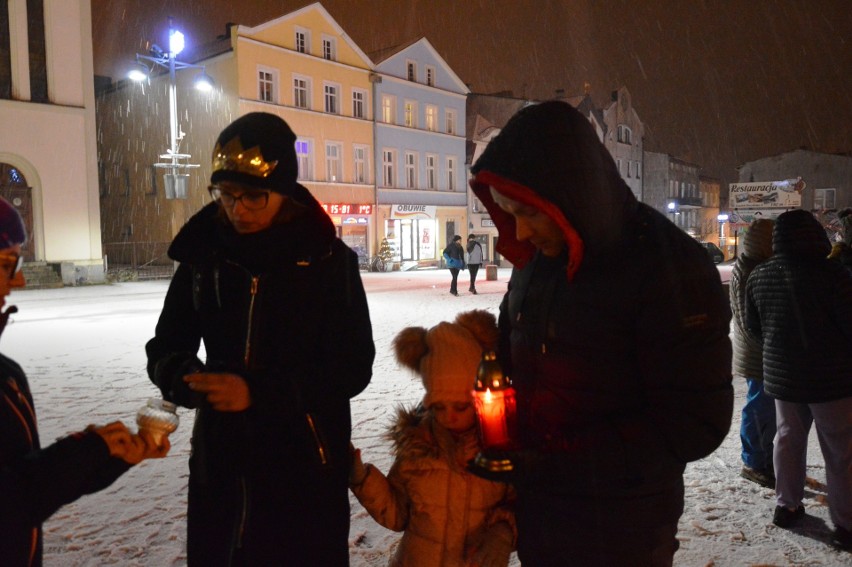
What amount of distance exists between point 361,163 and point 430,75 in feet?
25.1

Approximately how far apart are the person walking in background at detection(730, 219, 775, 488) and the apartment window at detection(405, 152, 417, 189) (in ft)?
103

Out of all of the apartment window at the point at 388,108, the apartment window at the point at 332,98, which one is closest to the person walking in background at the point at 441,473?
the apartment window at the point at 332,98

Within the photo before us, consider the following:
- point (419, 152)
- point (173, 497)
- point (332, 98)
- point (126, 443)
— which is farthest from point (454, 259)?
point (419, 152)

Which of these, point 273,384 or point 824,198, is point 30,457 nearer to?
point 273,384

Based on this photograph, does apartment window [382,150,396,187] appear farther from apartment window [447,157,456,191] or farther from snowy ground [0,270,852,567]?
snowy ground [0,270,852,567]

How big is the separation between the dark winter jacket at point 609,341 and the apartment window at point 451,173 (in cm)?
3688

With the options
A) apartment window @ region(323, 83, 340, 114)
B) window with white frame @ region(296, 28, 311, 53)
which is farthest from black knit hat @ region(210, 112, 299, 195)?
apartment window @ region(323, 83, 340, 114)

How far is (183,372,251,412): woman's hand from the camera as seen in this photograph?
72.4 inches

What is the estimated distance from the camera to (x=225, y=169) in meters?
2.00

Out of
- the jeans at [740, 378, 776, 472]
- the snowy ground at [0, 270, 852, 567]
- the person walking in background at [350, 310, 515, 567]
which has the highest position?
the person walking in background at [350, 310, 515, 567]

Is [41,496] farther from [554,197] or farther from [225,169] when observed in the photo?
[554,197]

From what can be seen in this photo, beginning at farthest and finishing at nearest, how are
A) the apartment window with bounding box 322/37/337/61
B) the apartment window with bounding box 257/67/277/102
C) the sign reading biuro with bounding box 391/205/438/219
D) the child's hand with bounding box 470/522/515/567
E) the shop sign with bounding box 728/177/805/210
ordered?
the sign reading biuro with bounding box 391/205/438/219 → the apartment window with bounding box 322/37/337/61 → the apartment window with bounding box 257/67/277/102 → the shop sign with bounding box 728/177/805/210 → the child's hand with bounding box 470/522/515/567

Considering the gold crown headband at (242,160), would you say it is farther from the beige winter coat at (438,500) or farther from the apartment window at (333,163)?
the apartment window at (333,163)

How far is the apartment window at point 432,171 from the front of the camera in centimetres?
3706
